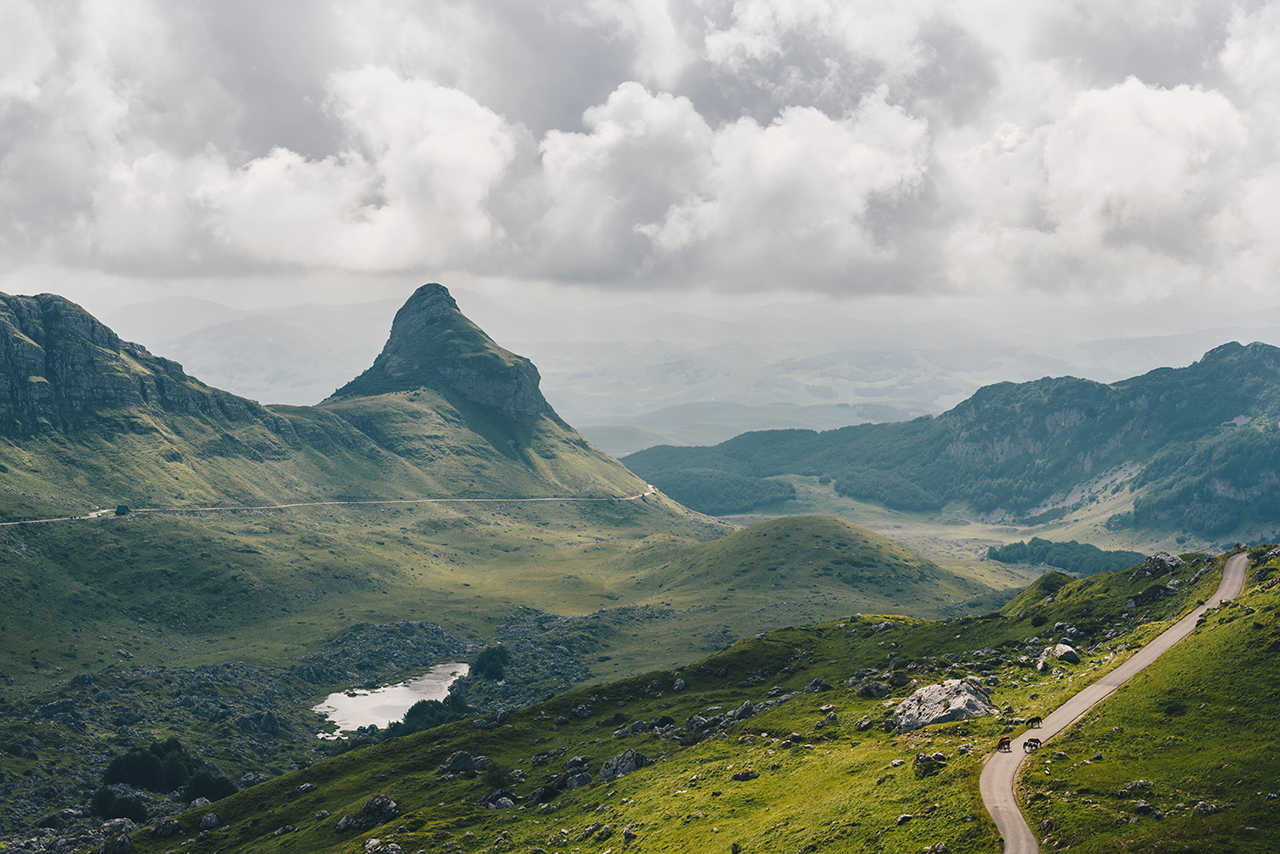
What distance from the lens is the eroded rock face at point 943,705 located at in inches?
4186

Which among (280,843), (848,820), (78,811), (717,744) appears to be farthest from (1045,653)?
(78,811)

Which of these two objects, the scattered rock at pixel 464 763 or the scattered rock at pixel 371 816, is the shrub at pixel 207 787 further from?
the scattered rock at pixel 371 816

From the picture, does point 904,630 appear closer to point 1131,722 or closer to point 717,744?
point 717,744

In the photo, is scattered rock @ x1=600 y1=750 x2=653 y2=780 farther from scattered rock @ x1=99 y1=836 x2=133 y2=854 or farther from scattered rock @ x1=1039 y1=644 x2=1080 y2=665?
scattered rock @ x1=99 y1=836 x2=133 y2=854

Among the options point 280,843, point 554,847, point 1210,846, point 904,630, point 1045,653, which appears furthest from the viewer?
point 904,630

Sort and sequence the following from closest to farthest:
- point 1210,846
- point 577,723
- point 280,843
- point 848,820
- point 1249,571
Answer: point 1210,846 < point 848,820 < point 280,843 < point 1249,571 < point 577,723

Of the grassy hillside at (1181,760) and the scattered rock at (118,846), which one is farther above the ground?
the grassy hillside at (1181,760)

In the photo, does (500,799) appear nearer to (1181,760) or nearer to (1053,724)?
(1053,724)

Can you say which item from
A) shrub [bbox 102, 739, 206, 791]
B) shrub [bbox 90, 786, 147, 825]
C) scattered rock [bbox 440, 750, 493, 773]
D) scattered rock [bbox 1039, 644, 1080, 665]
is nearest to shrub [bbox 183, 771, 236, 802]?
shrub [bbox 102, 739, 206, 791]

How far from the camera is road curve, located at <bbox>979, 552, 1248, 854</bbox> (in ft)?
239

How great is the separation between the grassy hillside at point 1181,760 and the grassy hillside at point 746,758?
281 inches

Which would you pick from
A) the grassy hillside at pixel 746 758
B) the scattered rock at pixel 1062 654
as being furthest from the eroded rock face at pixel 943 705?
the scattered rock at pixel 1062 654

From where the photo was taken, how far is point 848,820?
3273 inches

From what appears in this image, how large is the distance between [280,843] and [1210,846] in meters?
111
